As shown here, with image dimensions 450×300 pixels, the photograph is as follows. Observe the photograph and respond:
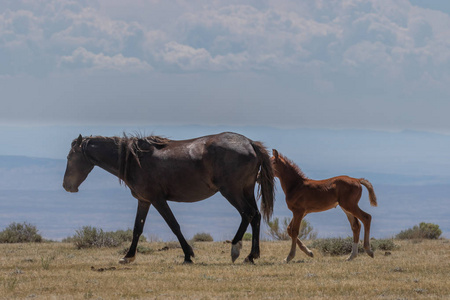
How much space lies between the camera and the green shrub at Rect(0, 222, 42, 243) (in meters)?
21.4

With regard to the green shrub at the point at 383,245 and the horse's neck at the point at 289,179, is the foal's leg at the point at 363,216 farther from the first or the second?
the green shrub at the point at 383,245

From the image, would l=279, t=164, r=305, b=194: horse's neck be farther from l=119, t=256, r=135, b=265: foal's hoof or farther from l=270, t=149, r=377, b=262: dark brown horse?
l=119, t=256, r=135, b=265: foal's hoof

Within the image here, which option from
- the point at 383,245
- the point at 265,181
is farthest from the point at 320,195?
the point at 383,245

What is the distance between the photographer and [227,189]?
13.0 m


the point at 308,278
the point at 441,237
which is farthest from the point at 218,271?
the point at 441,237

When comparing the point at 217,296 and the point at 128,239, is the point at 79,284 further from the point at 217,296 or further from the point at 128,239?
the point at 128,239

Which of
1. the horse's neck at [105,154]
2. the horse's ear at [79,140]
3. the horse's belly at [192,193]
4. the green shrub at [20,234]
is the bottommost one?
the green shrub at [20,234]

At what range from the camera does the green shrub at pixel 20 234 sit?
21.4m

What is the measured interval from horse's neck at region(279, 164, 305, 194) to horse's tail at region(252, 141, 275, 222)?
0.51 metres

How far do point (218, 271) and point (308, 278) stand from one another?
1.75m

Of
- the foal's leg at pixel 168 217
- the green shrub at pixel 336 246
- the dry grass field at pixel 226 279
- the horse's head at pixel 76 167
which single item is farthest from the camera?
the green shrub at pixel 336 246

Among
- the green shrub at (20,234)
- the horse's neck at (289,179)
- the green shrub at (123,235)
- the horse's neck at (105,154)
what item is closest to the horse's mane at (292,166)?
the horse's neck at (289,179)

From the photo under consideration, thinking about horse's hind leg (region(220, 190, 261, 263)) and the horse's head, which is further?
the horse's head

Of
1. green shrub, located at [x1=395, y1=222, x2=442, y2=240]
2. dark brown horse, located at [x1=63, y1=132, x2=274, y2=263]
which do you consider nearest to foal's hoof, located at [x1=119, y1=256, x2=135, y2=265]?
dark brown horse, located at [x1=63, y1=132, x2=274, y2=263]
